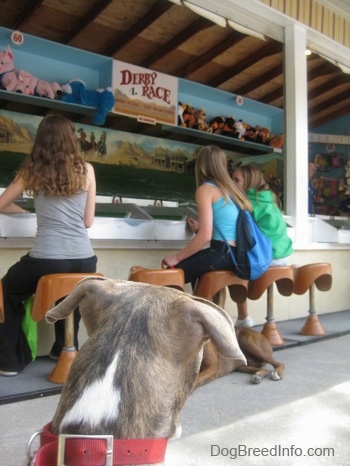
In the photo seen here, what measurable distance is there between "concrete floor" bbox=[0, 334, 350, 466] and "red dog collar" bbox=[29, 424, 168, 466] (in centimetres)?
80

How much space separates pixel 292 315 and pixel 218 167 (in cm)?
281

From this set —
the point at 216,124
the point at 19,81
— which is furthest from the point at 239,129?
the point at 19,81

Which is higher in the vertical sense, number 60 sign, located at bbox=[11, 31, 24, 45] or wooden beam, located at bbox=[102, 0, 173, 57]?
wooden beam, located at bbox=[102, 0, 173, 57]

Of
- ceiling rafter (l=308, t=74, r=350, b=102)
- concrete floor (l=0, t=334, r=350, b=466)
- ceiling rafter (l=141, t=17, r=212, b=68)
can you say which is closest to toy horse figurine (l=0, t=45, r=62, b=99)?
ceiling rafter (l=141, t=17, r=212, b=68)

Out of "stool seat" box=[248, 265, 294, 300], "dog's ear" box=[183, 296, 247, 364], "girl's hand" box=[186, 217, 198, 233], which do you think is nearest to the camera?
"dog's ear" box=[183, 296, 247, 364]

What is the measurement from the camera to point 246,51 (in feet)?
25.6

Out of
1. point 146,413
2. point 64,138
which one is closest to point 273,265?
point 64,138

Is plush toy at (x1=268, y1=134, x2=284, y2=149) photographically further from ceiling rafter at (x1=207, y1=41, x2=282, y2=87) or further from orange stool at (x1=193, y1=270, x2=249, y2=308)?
orange stool at (x1=193, y1=270, x2=249, y2=308)

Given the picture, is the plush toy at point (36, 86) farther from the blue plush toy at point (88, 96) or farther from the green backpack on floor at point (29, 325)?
the green backpack on floor at point (29, 325)

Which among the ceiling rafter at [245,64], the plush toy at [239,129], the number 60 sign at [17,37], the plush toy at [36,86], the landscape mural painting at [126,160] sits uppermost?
the ceiling rafter at [245,64]

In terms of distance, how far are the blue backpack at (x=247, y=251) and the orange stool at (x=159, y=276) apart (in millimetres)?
541

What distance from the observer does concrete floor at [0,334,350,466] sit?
229 cm

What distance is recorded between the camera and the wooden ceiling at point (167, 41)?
6.23m

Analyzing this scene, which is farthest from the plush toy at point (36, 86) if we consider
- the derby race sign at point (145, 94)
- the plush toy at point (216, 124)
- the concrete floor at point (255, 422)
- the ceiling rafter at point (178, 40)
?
the concrete floor at point (255, 422)
